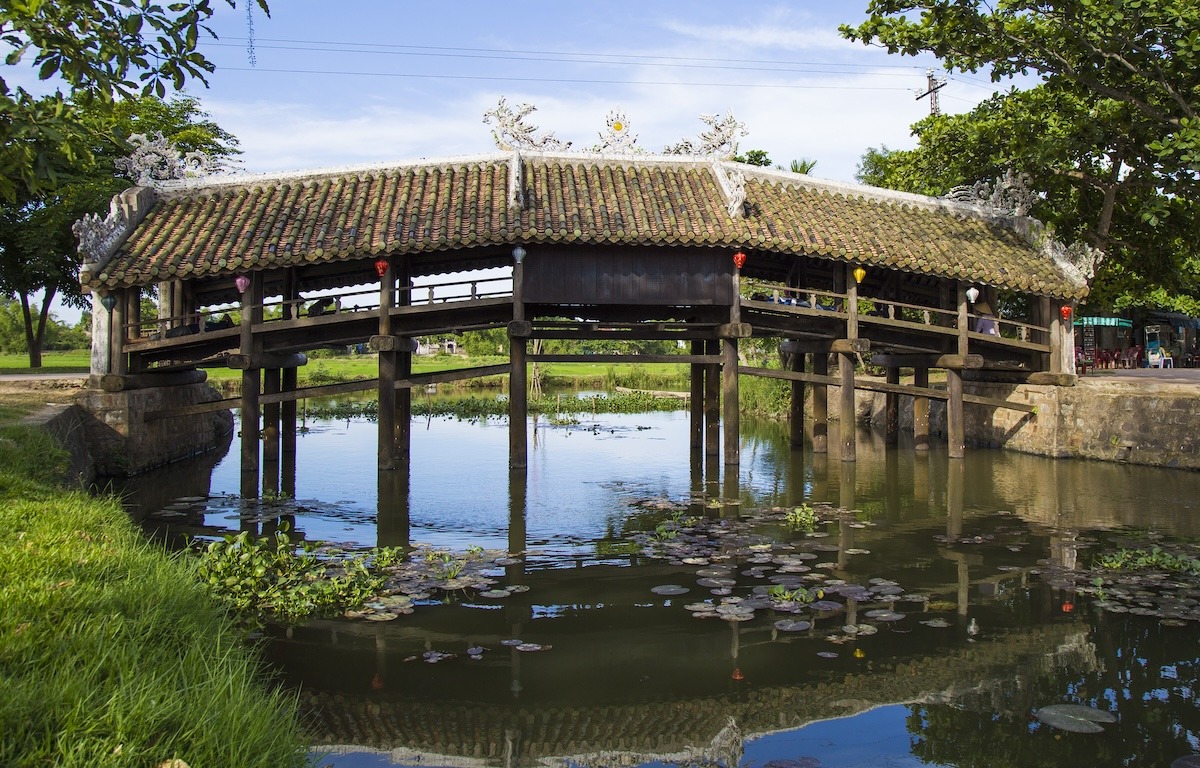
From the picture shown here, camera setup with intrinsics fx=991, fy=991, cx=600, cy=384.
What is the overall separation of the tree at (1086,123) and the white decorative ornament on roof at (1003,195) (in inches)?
15.1

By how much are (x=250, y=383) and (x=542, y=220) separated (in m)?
5.35

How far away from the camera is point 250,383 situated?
52.0 ft

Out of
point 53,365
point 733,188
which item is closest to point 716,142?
point 733,188

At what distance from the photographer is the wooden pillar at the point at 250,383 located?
1567 cm

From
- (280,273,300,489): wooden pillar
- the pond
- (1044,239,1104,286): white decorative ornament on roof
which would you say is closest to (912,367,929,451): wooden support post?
(1044,239,1104,286): white decorative ornament on roof

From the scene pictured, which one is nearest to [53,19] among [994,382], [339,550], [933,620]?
[339,550]

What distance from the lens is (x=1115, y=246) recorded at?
21438 millimetres

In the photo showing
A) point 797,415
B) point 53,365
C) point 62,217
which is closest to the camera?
point 797,415

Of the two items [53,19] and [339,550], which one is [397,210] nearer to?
[339,550]

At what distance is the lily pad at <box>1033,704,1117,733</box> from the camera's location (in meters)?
5.55

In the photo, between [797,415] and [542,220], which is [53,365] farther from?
[797,415]

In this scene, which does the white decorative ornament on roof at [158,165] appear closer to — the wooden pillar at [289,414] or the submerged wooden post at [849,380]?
the wooden pillar at [289,414]

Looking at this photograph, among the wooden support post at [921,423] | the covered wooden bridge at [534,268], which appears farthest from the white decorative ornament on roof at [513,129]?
the wooden support post at [921,423]

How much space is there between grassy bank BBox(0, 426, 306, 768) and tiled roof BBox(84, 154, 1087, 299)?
863 centimetres
